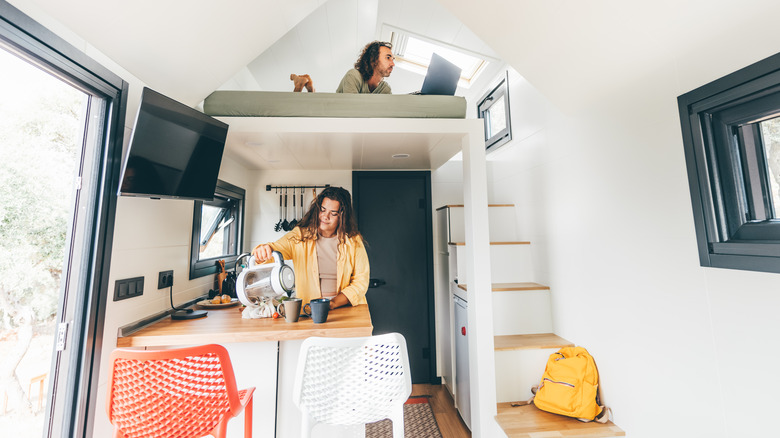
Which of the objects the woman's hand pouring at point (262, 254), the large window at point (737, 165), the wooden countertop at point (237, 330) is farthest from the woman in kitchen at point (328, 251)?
the large window at point (737, 165)

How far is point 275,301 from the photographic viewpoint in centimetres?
178

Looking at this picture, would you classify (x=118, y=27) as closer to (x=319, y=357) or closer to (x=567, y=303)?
(x=319, y=357)

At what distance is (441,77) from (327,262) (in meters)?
1.55

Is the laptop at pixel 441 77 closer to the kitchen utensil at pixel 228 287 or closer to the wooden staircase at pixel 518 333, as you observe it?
the wooden staircase at pixel 518 333

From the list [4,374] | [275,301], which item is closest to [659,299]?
[275,301]

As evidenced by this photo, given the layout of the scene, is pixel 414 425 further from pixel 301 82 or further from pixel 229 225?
pixel 301 82

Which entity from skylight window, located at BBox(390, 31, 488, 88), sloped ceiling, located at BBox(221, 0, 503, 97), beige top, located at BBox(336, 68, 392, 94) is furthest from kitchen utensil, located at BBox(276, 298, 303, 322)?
skylight window, located at BBox(390, 31, 488, 88)

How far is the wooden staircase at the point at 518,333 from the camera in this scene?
5.41ft

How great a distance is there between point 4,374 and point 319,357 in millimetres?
945

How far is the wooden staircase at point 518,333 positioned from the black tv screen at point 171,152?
1.87 meters

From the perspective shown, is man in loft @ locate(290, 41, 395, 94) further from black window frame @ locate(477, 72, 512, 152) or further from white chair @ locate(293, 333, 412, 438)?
white chair @ locate(293, 333, 412, 438)

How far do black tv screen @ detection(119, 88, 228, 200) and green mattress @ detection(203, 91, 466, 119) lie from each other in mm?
262

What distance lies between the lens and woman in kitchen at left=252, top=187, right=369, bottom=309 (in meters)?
2.05

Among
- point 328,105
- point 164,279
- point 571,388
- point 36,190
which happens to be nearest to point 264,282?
point 164,279
